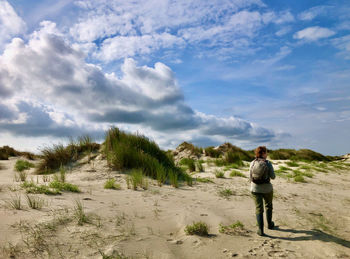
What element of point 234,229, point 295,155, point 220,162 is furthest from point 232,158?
point 234,229

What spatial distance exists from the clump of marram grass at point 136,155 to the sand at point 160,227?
1.59 m

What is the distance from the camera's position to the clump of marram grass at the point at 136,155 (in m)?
8.87

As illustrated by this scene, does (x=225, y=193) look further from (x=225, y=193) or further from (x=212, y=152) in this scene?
(x=212, y=152)

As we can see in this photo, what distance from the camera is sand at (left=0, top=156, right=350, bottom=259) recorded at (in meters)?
3.41

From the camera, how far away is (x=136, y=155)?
9.20 m

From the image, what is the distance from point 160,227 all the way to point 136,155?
4.99 metres

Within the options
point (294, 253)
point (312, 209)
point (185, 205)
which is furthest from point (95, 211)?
point (312, 209)

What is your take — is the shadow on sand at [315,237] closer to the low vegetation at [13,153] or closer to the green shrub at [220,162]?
the green shrub at [220,162]

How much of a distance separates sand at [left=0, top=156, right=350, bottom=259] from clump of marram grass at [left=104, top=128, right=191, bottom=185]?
1594 mm

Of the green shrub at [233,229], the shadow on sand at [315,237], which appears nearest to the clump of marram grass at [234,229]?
the green shrub at [233,229]

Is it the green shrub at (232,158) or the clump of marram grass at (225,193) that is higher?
the green shrub at (232,158)

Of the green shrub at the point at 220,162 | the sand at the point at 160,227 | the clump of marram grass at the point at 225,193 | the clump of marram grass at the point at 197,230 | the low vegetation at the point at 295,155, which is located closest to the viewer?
the sand at the point at 160,227

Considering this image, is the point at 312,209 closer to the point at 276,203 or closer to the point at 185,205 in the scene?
the point at 276,203

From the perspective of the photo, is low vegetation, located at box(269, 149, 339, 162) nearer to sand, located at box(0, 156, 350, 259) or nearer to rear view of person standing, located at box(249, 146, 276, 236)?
sand, located at box(0, 156, 350, 259)
